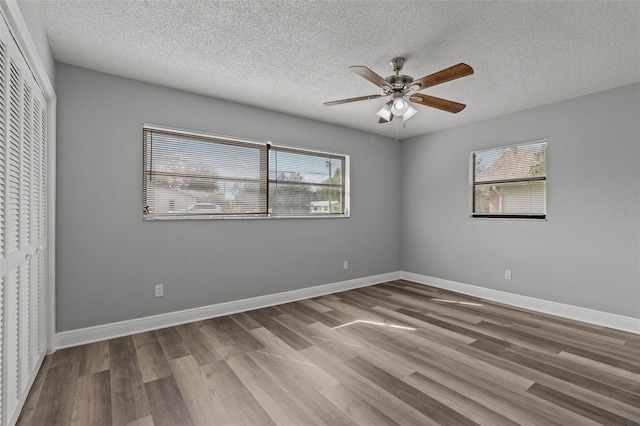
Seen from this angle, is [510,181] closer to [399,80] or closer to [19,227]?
[399,80]

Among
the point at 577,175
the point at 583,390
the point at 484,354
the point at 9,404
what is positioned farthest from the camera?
the point at 577,175

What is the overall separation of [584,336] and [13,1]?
4.87 meters

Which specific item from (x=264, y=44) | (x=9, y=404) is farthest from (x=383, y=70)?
(x=9, y=404)

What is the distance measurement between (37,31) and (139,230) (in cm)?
174

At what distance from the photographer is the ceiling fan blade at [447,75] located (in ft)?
6.86

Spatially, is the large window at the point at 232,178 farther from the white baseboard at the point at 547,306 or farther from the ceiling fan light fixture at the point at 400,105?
the white baseboard at the point at 547,306

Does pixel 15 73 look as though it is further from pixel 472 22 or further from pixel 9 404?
pixel 472 22

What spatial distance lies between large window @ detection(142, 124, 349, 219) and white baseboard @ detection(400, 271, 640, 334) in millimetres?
1976

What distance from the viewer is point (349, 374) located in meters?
2.31

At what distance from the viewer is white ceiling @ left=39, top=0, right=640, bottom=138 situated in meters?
2.03

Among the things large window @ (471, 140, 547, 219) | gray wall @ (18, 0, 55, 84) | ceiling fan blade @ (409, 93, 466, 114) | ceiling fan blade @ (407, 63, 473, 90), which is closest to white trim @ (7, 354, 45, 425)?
gray wall @ (18, 0, 55, 84)

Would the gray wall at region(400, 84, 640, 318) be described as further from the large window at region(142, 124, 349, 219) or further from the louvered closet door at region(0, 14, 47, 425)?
the louvered closet door at region(0, 14, 47, 425)

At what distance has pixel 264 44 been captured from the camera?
245cm

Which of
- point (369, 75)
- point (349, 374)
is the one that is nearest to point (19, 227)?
point (349, 374)
